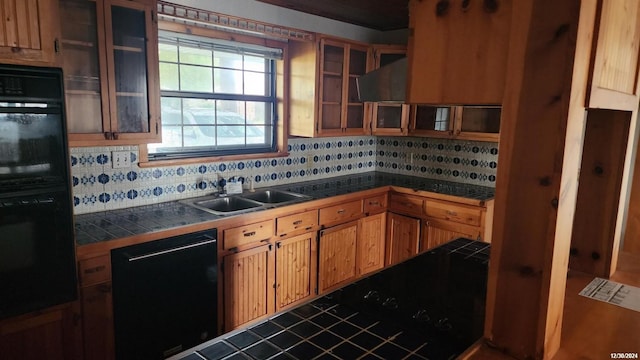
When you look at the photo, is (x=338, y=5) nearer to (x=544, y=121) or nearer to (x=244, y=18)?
(x=244, y=18)

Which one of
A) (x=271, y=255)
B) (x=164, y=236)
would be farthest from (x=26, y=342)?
(x=271, y=255)

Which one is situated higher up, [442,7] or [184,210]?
[442,7]

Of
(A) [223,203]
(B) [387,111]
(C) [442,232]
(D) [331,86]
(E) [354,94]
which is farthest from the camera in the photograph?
(B) [387,111]

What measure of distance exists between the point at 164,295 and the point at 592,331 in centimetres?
199

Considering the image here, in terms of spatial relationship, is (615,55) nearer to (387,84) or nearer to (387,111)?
(387,84)

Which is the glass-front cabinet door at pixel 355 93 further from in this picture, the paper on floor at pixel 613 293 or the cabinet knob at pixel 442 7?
the cabinet knob at pixel 442 7

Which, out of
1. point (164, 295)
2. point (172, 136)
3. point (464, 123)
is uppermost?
point (464, 123)

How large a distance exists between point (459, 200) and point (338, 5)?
1821mm

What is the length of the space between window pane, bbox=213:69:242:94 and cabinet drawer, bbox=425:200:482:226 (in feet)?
6.07

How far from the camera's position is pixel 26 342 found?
6.36 feet

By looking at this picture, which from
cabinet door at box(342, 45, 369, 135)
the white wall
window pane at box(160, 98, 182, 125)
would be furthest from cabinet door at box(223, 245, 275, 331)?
the white wall

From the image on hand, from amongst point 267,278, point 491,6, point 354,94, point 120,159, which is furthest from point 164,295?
point 354,94

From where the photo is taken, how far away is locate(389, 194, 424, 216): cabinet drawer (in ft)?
12.3

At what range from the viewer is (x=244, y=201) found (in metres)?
3.27
